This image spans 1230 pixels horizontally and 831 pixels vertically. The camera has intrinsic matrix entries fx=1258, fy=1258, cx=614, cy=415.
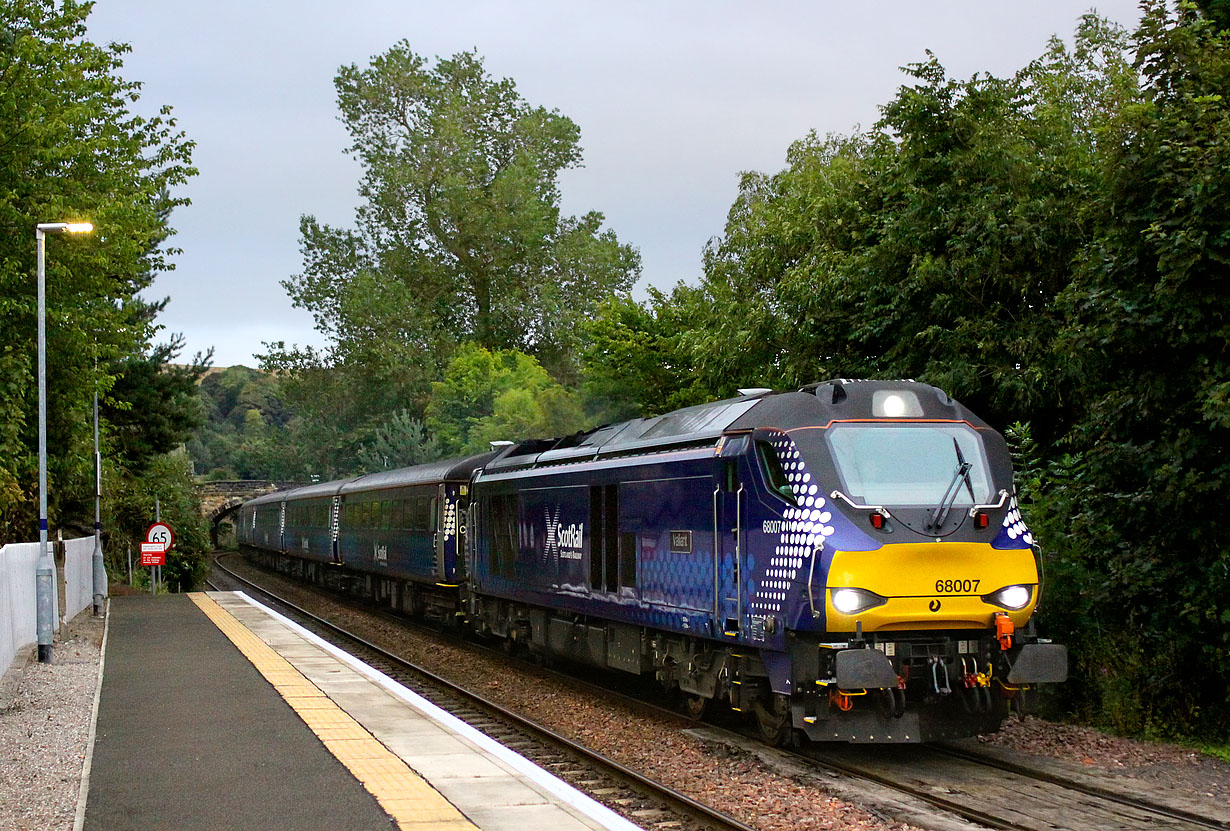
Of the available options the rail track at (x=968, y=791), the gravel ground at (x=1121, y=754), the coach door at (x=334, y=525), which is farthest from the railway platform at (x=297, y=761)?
the coach door at (x=334, y=525)

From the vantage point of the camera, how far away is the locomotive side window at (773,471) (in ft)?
34.9

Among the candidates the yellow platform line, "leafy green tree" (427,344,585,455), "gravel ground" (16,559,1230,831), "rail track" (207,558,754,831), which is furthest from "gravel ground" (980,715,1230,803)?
"leafy green tree" (427,344,585,455)

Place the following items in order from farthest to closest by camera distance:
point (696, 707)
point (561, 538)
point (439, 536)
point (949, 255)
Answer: point (439, 536), point (949, 255), point (561, 538), point (696, 707)

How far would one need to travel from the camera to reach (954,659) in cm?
1027

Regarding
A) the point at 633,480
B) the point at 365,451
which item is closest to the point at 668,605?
the point at 633,480

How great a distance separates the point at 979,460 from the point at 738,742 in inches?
134

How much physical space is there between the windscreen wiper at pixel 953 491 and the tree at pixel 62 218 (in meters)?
19.1

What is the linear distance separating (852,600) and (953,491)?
1.43 meters

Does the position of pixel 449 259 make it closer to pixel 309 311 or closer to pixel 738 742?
pixel 309 311

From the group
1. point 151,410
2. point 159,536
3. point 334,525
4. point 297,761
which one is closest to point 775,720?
point 297,761

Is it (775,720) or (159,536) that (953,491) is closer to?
(775,720)

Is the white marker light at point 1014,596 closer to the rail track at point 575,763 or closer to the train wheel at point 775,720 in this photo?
the train wheel at point 775,720

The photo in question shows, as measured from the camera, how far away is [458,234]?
209 ft

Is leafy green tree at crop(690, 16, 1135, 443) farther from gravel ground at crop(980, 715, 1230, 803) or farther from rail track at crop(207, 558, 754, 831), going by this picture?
rail track at crop(207, 558, 754, 831)
